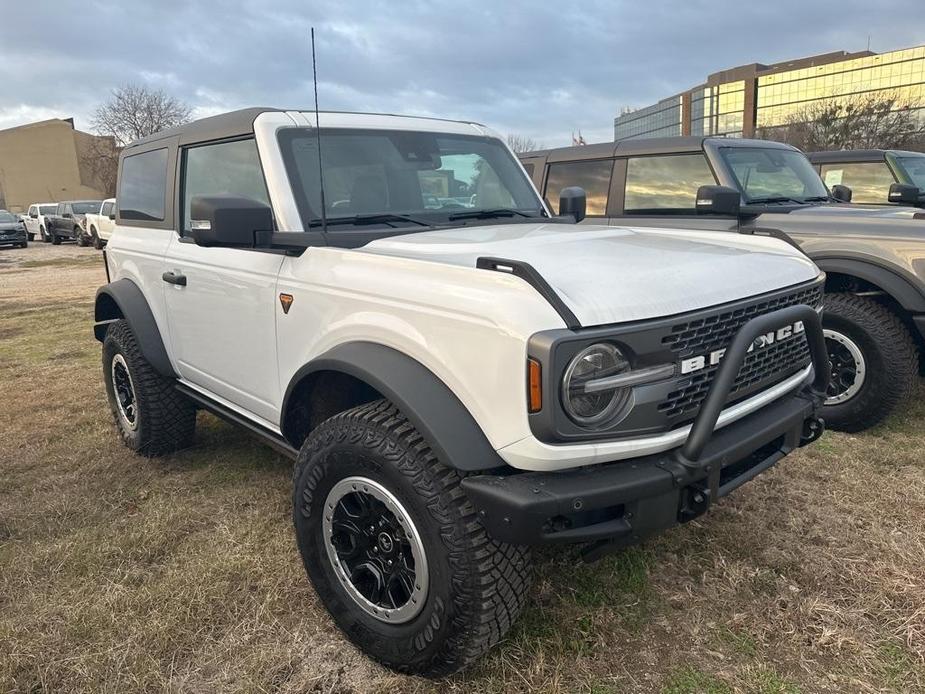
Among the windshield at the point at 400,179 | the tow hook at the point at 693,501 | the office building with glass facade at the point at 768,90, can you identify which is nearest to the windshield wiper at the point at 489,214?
the windshield at the point at 400,179

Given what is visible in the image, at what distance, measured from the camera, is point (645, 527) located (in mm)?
1978

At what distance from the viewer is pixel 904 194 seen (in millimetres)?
6148

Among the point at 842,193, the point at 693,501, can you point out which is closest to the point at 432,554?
the point at 693,501

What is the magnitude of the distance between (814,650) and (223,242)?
105 inches

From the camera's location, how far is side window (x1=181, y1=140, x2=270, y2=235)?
312cm

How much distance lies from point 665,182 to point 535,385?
4360mm

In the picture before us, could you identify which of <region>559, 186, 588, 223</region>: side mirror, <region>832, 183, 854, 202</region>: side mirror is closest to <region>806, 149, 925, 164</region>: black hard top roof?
<region>832, 183, 854, 202</region>: side mirror

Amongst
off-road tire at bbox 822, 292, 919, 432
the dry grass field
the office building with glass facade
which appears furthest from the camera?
the office building with glass facade

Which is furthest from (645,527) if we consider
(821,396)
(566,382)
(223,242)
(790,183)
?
(790,183)

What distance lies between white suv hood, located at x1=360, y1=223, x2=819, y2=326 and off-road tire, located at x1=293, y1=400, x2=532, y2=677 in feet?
2.10

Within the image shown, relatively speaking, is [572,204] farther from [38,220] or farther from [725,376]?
[38,220]

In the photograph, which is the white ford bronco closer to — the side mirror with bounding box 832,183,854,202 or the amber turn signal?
the amber turn signal

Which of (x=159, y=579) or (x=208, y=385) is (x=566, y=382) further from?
(x=208, y=385)

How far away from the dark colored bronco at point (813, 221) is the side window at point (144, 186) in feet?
11.3
